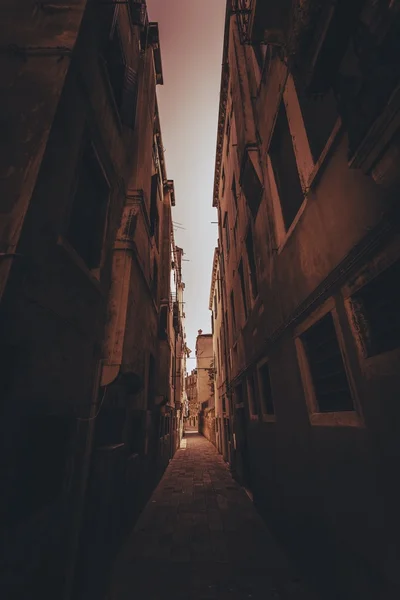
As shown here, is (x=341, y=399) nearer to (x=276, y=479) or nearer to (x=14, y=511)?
(x=276, y=479)

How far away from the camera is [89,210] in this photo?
482 cm

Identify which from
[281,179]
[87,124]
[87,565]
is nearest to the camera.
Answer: [87,565]

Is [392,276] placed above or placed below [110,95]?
below

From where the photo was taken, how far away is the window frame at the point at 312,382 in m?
2.72

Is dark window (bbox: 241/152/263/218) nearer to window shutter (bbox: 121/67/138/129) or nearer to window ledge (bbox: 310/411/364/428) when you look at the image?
window shutter (bbox: 121/67/138/129)

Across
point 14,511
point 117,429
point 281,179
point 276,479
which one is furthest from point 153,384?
point 281,179

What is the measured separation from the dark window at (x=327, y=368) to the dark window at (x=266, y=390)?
2600 millimetres

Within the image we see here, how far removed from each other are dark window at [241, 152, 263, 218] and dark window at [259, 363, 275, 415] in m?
4.11

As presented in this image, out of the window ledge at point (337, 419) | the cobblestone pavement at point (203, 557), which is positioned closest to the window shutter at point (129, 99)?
the window ledge at point (337, 419)

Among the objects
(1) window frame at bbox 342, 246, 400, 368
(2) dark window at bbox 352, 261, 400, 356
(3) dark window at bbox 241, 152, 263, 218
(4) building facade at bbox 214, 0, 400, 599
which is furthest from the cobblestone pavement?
(3) dark window at bbox 241, 152, 263, 218

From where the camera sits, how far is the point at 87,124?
4.23 m

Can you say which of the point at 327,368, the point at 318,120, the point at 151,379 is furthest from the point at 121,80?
the point at 151,379

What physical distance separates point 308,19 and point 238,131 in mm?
4516

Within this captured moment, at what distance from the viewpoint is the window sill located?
10.7ft
